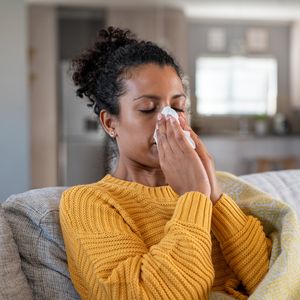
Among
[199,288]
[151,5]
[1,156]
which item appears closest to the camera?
[199,288]

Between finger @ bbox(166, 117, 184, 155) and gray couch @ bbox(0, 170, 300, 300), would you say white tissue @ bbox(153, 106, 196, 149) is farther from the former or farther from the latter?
gray couch @ bbox(0, 170, 300, 300)

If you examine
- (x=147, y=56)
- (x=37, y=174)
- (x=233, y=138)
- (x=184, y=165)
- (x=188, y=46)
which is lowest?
(x=37, y=174)

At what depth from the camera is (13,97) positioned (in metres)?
4.50

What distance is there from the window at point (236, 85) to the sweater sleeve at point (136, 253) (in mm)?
6368

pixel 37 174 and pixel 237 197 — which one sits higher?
pixel 237 197

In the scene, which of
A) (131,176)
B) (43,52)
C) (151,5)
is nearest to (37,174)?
(43,52)

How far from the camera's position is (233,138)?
610 centimetres

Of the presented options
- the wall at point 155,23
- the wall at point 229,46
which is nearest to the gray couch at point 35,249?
the wall at point 155,23

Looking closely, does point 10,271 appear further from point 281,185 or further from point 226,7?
point 226,7

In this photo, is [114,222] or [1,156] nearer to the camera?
[114,222]

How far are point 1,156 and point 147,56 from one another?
3.36 metres

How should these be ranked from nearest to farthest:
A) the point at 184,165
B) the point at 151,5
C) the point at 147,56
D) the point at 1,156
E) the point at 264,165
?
the point at 184,165, the point at 147,56, the point at 1,156, the point at 264,165, the point at 151,5

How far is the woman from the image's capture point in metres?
1.06

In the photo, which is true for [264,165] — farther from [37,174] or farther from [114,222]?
[114,222]
